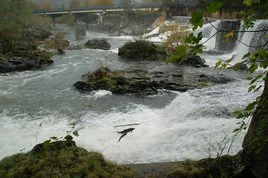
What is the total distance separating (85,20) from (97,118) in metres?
60.0

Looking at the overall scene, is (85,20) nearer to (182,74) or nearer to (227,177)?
(182,74)

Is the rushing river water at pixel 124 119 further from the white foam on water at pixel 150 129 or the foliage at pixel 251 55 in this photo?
the foliage at pixel 251 55

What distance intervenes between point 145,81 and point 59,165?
9361mm

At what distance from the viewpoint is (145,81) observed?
14.3 m

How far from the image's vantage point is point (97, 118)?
987cm

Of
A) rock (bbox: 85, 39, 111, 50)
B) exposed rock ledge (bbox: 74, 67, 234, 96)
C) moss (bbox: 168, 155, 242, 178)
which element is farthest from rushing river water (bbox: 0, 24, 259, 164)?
rock (bbox: 85, 39, 111, 50)

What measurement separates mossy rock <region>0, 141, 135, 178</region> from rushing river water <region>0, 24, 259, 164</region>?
403 millimetres

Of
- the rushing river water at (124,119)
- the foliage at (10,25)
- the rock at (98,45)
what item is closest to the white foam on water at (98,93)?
the rushing river water at (124,119)

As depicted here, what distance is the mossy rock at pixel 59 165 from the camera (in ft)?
16.6

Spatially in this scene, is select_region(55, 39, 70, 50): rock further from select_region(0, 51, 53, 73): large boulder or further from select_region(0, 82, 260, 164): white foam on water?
select_region(0, 82, 260, 164): white foam on water

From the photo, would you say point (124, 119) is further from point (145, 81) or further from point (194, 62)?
point (194, 62)

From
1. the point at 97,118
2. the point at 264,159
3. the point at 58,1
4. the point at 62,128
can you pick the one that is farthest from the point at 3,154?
the point at 58,1

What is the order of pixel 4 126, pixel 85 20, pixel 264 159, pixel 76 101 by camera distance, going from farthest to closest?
1. pixel 85 20
2. pixel 76 101
3. pixel 4 126
4. pixel 264 159

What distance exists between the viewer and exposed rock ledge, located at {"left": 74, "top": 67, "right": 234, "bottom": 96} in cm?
1341
